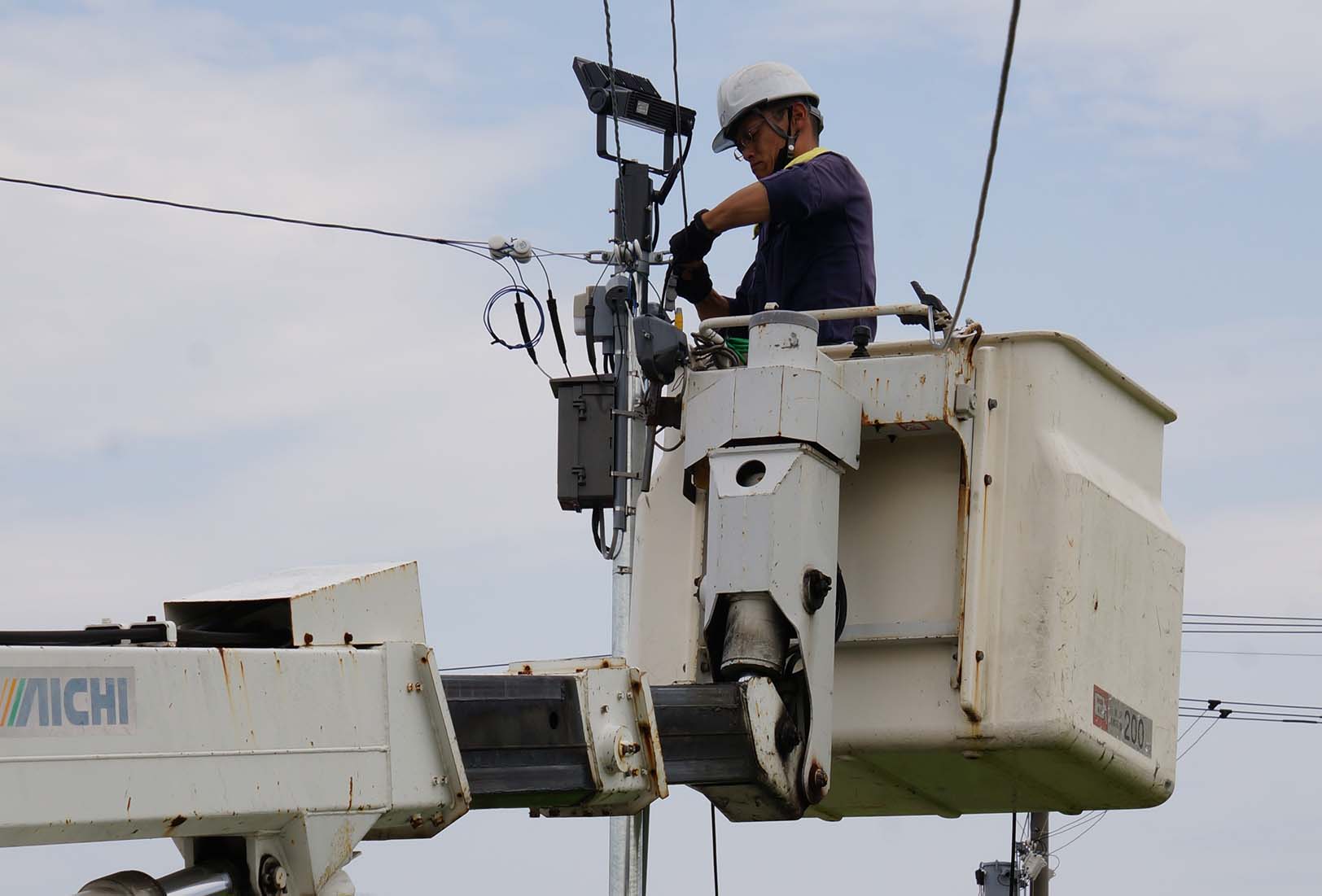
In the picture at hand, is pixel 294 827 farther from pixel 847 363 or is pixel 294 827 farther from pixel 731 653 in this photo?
pixel 847 363

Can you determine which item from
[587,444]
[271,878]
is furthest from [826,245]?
[271,878]

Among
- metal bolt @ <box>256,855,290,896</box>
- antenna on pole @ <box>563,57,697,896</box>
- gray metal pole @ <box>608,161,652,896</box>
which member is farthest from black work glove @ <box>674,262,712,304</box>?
metal bolt @ <box>256,855,290,896</box>

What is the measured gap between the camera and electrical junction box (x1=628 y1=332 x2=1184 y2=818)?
5297mm

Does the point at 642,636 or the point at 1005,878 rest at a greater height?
the point at 642,636

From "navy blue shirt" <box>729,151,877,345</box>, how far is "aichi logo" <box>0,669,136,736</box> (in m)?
3.36

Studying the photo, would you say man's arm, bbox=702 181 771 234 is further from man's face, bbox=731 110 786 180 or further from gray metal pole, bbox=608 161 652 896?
gray metal pole, bbox=608 161 652 896

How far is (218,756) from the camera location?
11.2 feet

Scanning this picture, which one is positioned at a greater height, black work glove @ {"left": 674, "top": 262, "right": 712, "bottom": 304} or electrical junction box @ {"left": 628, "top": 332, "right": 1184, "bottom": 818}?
black work glove @ {"left": 674, "top": 262, "right": 712, "bottom": 304}

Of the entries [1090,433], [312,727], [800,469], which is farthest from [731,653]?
[312,727]

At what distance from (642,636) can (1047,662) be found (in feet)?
3.99

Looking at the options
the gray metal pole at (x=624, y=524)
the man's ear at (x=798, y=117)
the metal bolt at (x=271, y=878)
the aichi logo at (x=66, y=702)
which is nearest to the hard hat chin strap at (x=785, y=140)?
the man's ear at (x=798, y=117)

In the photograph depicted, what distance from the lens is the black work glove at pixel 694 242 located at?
6211 mm

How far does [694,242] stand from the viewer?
629 cm

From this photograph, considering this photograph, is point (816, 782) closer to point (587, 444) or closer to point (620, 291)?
point (587, 444)
